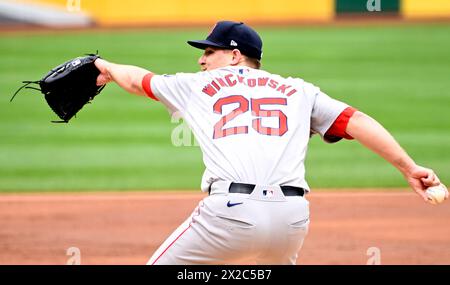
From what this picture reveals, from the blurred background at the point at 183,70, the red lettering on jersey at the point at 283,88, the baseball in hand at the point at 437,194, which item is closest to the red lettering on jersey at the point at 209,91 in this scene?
the red lettering on jersey at the point at 283,88

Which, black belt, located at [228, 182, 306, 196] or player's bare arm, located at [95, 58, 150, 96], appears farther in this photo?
player's bare arm, located at [95, 58, 150, 96]

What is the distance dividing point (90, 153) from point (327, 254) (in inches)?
206

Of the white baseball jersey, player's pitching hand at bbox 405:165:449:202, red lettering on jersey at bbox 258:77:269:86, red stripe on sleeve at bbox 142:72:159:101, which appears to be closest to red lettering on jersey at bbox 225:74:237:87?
the white baseball jersey

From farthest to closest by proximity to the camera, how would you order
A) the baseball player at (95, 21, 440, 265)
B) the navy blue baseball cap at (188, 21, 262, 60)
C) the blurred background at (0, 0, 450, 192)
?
the blurred background at (0, 0, 450, 192) < the navy blue baseball cap at (188, 21, 262, 60) < the baseball player at (95, 21, 440, 265)

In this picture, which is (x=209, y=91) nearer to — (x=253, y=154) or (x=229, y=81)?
(x=229, y=81)

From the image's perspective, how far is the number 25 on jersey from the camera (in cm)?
405

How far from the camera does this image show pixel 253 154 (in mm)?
3994

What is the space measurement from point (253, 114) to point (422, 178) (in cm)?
76

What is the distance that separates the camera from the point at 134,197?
979cm

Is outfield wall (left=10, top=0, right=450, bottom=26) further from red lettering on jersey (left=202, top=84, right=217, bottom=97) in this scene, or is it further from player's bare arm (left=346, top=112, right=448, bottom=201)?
player's bare arm (left=346, top=112, right=448, bottom=201)

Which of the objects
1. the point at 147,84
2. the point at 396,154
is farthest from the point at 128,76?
the point at 396,154

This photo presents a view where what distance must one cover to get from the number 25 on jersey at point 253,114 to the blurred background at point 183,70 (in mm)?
2931
